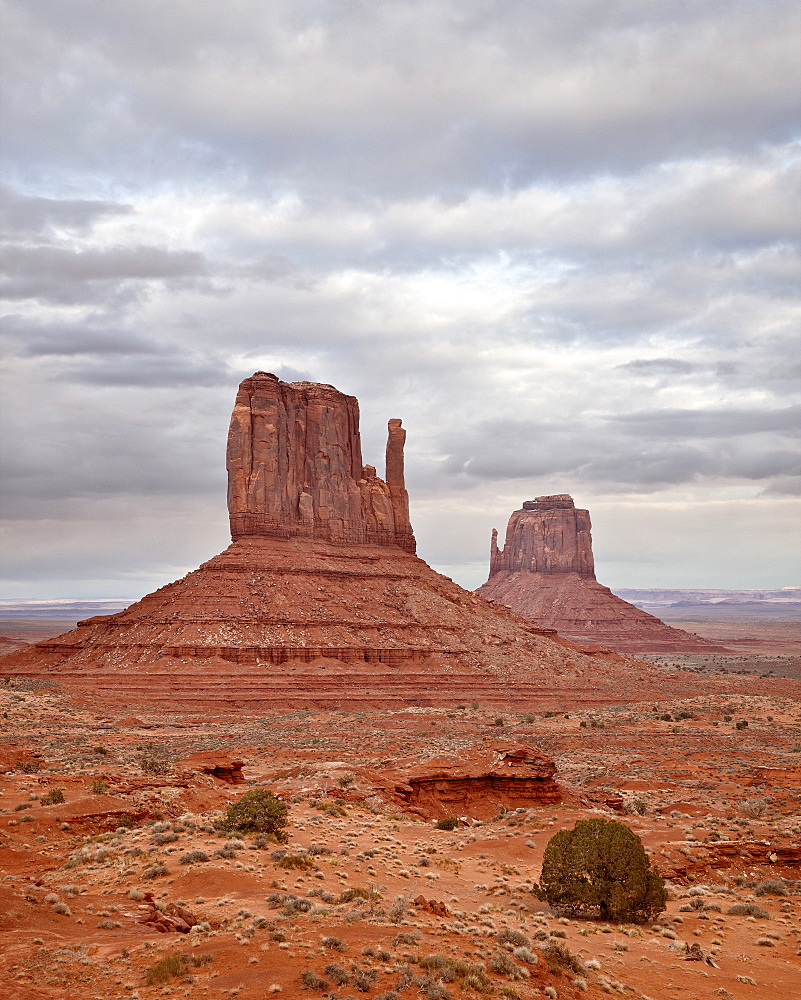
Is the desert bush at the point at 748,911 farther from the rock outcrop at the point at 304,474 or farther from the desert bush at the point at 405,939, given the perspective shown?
the rock outcrop at the point at 304,474

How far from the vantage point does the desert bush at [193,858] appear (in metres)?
17.1

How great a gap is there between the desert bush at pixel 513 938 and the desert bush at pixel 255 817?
21.9ft

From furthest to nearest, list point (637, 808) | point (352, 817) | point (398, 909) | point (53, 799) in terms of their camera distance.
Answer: point (637, 808) → point (352, 817) → point (53, 799) → point (398, 909)

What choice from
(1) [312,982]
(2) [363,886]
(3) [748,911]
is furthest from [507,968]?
(3) [748,911]

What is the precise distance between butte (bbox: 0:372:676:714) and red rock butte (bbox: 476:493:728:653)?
61.1 m

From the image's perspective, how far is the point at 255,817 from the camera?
20.0 metres

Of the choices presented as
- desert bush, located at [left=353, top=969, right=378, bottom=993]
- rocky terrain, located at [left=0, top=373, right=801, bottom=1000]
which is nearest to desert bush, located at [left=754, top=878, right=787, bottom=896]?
rocky terrain, located at [left=0, top=373, right=801, bottom=1000]

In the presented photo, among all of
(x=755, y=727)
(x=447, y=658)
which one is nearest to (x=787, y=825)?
(x=755, y=727)

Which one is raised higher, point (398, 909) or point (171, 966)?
point (171, 966)

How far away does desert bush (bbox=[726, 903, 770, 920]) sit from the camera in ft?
58.9

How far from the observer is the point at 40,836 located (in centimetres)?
1938

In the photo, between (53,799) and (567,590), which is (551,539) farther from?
(53,799)

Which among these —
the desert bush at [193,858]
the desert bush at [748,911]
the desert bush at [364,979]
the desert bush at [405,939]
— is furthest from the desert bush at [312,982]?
the desert bush at [748,911]

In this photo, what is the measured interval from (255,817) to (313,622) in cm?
5910
